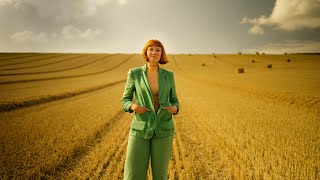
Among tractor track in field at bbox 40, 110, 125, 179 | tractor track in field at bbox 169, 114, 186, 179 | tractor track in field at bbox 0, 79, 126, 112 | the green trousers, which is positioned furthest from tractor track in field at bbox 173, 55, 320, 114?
tractor track in field at bbox 0, 79, 126, 112

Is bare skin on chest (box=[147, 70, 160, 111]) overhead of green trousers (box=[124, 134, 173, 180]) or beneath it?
overhead

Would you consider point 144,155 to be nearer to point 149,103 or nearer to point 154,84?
point 149,103

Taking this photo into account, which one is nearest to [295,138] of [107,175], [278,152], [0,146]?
[278,152]

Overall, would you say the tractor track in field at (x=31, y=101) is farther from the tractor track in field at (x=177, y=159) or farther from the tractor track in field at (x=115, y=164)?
the tractor track in field at (x=177, y=159)

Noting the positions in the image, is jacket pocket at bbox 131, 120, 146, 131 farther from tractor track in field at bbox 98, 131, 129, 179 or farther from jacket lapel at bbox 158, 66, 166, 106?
tractor track in field at bbox 98, 131, 129, 179

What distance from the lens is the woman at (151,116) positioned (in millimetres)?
3248

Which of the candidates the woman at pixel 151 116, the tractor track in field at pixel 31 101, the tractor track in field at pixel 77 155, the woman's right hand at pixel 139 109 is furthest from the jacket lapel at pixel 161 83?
the tractor track in field at pixel 31 101

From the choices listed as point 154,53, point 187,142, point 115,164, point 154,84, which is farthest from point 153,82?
point 187,142

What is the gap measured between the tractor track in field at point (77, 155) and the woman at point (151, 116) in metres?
3.13

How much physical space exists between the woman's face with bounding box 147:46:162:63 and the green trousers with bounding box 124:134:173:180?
942mm

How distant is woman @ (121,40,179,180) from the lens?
10.7 feet

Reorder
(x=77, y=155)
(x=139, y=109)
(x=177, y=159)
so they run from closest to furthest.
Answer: (x=139, y=109) → (x=177, y=159) → (x=77, y=155)

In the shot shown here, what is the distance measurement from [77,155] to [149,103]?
171 inches

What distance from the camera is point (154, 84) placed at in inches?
138
